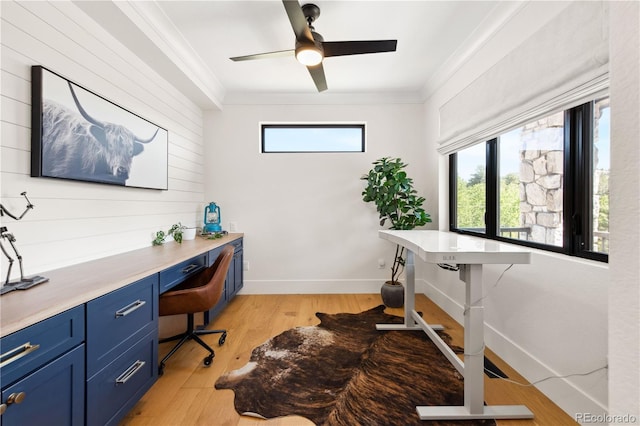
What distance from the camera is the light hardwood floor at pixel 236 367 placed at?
1548 millimetres

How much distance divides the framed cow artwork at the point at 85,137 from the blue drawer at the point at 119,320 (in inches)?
33.2

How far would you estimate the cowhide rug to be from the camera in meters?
1.60

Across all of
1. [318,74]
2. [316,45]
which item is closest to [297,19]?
[316,45]

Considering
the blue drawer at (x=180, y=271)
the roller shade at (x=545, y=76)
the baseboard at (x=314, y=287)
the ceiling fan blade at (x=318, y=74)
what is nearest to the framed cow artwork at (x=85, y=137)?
the blue drawer at (x=180, y=271)

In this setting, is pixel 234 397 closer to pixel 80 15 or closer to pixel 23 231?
pixel 23 231

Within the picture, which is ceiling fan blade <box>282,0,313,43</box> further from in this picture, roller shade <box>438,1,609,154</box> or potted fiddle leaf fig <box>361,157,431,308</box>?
potted fiddle leaf fig <box>361,157,431,308</box>

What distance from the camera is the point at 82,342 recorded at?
1.16m

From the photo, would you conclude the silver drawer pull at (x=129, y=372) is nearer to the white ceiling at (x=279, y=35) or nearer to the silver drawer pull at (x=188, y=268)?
the silver drawer pull at (x=188, y=268)

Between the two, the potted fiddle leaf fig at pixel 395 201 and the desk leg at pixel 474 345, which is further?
the potted fiddle leaf fig at pixel 395 201

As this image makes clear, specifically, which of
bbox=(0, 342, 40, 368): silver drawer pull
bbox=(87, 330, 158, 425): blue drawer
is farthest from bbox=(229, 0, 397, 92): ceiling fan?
bbox=(87, 330, 158, 425): blue drawer

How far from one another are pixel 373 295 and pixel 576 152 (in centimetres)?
259

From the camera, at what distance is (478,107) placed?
229cm

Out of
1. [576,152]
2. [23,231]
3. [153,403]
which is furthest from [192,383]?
[576,152]

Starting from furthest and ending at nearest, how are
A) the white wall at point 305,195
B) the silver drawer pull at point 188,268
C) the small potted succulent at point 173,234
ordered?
1. the white wall at point 305,195
2. the small potted succulent at point 173,234
3. the silver drawer pull at point 188,268
